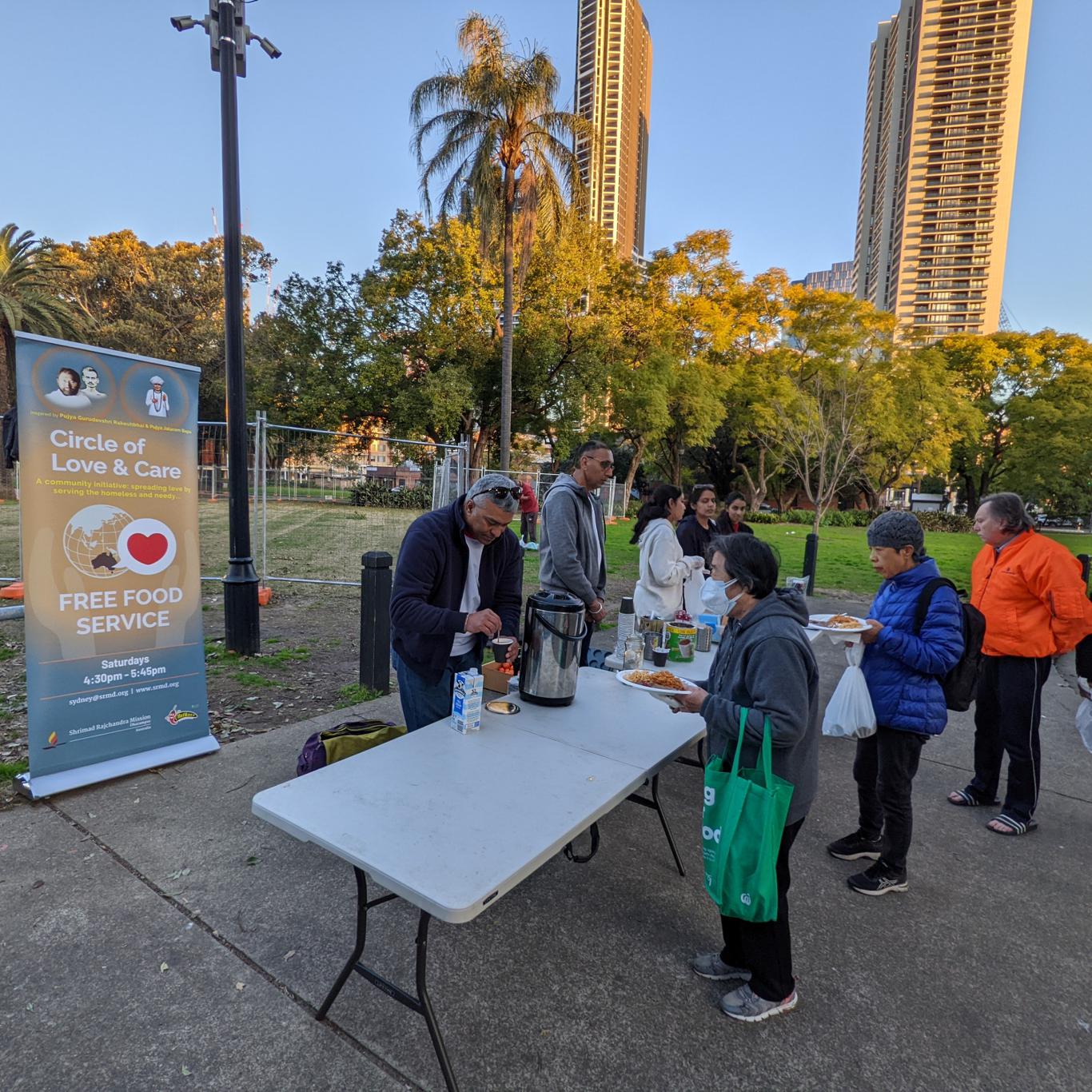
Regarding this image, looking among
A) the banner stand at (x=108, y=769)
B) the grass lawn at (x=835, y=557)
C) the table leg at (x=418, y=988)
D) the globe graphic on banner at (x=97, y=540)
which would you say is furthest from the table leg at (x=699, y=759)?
the grass lawn at (x=835, y=557)

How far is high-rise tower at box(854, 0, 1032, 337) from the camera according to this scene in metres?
72.4

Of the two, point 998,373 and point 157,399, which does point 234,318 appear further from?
point 998,373

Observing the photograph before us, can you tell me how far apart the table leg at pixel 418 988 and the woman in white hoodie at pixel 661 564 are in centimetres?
277

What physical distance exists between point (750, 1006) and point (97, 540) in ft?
12.8

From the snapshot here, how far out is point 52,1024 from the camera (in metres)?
2.05

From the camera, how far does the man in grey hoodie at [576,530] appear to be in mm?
4102

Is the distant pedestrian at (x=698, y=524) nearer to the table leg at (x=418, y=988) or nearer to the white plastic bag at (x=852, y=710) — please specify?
the white plastic bag at (x=852, y=710)

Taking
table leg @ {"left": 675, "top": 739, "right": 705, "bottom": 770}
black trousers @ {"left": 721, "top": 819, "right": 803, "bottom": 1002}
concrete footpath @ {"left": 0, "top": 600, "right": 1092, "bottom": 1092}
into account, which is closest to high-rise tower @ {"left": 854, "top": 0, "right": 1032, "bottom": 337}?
table leg @ {"left": 675, "top": 739, "right": 705, "bottom": 770}

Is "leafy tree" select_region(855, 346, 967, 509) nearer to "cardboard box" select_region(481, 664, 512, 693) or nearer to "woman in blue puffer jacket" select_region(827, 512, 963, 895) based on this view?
"woman in blue puffer jacket" select_region(827, 512, 963, 895)

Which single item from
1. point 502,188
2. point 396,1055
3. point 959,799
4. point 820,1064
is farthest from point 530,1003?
point 502,188

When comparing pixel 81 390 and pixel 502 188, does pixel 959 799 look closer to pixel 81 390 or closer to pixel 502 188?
pixel 81 390

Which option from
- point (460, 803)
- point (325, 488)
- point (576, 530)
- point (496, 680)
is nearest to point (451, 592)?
point (496, 680)

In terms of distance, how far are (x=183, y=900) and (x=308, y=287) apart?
25.8m

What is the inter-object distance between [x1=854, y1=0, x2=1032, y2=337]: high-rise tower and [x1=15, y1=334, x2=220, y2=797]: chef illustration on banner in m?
81.5
